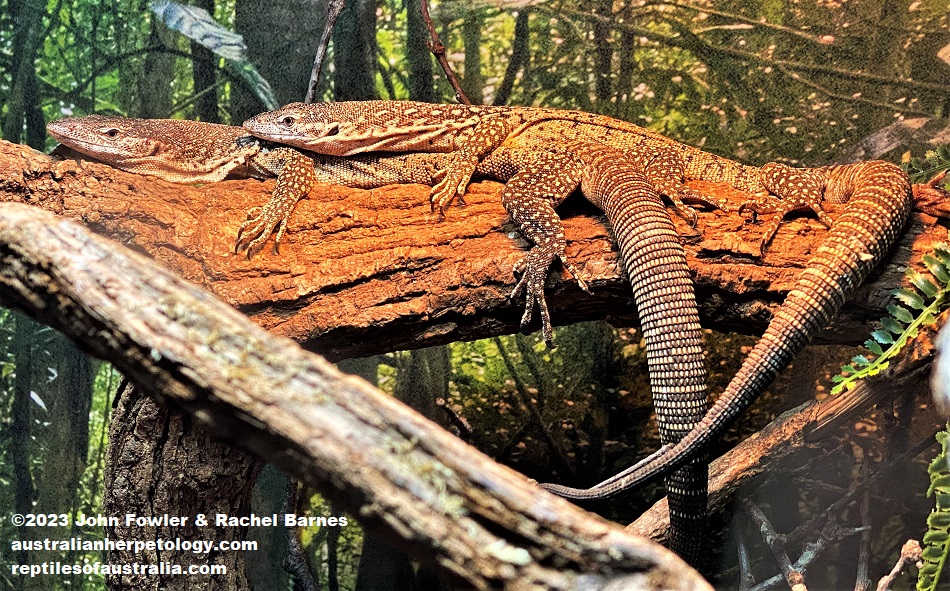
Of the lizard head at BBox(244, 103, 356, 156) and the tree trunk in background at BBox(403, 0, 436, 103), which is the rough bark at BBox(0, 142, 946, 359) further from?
the tree trunk in background at BBox(403, 0, 436, 103)

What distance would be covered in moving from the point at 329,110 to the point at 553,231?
1.25 meters

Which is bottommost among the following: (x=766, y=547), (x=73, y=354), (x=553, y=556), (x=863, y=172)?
(x=766, y=547)

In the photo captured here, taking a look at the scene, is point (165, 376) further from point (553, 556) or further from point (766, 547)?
point (766, 547)

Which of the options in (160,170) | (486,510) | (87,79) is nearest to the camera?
(486,510)

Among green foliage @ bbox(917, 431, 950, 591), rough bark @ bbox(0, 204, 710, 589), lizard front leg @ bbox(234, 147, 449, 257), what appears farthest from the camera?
lizard front leg @ bbox(234, 147, 449, 257)

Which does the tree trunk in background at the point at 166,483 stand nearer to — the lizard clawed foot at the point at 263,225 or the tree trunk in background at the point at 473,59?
the lizard clawed foot at the point at 263,225

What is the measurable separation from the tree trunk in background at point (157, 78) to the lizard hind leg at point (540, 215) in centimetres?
180

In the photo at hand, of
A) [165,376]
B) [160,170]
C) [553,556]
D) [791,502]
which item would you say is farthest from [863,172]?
[160,170]

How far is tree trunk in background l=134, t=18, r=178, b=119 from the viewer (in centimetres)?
332

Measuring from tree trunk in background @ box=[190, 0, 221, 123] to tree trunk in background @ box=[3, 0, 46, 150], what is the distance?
2.34 feet

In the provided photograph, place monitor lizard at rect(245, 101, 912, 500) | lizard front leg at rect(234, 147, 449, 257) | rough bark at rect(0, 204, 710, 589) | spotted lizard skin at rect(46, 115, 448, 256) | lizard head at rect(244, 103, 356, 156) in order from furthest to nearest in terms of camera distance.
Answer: lizard head at rect(244, 103, 356, 156) < lizard front leg at rect(234, 147, 449, 257) < spotted lizard skin at rect(46, 115, 448, 256) < monitor lizard at rect(245, 101, 912, 500) < rough bark at rect(0, 204, 710, 589)

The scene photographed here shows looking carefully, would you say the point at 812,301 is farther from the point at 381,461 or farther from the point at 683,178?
the point at 381,461

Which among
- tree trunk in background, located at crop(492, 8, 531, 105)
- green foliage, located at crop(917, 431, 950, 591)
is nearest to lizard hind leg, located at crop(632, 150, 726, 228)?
tree trunk in background, located at crop(492, 8, 531, 105)

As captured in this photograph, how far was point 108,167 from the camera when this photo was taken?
272 cm
